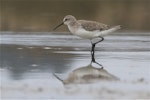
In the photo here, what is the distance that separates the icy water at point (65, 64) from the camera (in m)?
9.34

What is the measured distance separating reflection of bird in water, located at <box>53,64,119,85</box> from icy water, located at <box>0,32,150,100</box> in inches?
5.7

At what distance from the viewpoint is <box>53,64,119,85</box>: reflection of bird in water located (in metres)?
10.4

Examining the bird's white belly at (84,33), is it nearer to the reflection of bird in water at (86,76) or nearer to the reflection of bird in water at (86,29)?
the reflection of bird in water at (86,29)

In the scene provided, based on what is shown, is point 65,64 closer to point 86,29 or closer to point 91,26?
point 86,29

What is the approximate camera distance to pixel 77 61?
12.7m

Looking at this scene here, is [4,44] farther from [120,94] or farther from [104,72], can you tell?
[120,94]

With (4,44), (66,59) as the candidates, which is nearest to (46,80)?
(66,59)

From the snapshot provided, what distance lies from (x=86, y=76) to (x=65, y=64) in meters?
1.61

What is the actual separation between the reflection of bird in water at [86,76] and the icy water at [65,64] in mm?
144

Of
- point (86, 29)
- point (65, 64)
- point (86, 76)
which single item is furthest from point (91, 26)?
point (86, 76)

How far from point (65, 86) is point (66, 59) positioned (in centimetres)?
315

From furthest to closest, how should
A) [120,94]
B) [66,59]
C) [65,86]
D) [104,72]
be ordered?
[66,59], [104,72], [65,86], [120,94]

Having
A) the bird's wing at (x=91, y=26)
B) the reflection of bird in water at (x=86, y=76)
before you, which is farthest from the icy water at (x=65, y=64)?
the bird's wing at (x=91, y=26)

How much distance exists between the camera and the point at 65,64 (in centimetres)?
1241
